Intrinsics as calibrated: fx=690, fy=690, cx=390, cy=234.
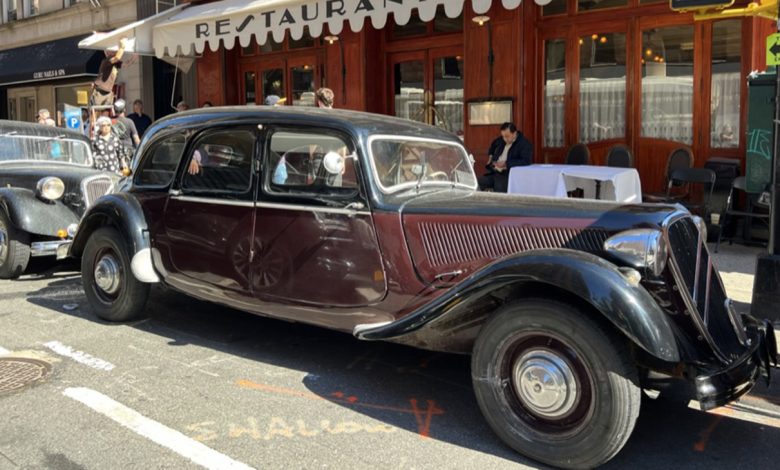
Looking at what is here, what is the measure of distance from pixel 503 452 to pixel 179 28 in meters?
10.3

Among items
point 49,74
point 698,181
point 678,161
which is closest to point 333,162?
point 698,181

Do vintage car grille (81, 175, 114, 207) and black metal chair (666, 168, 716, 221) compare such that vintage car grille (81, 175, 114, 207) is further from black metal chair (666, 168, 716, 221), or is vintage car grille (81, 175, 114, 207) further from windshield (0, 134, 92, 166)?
black metal chair (666, 168, 716, 221)

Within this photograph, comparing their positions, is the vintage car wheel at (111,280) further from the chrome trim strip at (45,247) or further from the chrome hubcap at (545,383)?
the chrome hubcap at (545,383)

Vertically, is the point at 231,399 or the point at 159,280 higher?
the point at 159,280

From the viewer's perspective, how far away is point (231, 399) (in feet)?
12.9

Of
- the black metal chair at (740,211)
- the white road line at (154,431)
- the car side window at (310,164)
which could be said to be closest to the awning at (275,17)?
the black metal chair at (740,211)

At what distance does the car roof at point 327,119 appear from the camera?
422 centimetres

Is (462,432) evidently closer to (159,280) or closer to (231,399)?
(231,399)

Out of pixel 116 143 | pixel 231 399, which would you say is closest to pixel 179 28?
pixel 116 143

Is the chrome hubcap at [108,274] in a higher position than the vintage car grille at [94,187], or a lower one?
lower

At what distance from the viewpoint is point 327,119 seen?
4262 millimetres

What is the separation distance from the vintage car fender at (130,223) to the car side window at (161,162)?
20cm

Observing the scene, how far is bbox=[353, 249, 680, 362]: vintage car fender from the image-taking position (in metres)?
2.91

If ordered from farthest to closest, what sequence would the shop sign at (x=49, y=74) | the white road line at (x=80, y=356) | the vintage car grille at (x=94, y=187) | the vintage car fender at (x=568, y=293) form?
the shop sign at (x=49, y=74)
the vintage car grille at (x=94, y=187)
the white road line at (x=80, y=356)
the vintage car fender at (x=568, y=293)
